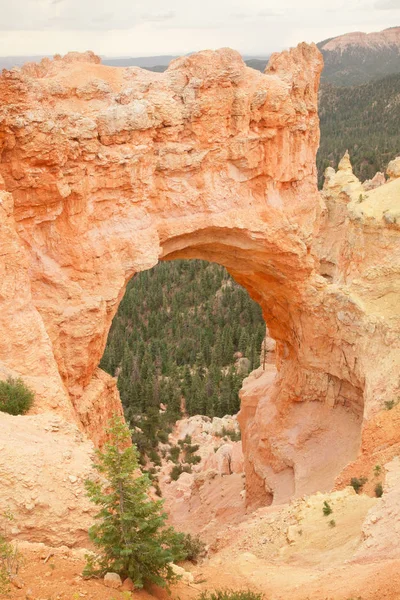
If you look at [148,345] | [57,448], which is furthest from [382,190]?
[148,345]

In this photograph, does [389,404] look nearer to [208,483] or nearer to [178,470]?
[208,483]

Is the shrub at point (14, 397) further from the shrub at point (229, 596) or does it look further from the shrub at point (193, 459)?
the shrub at point (193, 459)

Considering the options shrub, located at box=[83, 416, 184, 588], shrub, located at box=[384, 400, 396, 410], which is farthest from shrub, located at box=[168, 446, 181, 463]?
shrub, located at box=[83, 416, 184, 588]

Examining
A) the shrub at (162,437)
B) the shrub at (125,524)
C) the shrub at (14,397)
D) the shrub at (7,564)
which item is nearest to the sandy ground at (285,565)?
the shrub at (7,564)

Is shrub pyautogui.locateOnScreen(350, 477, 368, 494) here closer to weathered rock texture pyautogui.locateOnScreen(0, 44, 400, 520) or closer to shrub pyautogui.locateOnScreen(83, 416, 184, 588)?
weathered rock texture pyautogui.locateOnScreen(0, 44, 400, 520)

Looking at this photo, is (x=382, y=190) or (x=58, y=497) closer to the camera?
(x=58, y=497)

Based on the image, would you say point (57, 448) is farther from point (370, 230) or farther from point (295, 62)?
point (295, 62)

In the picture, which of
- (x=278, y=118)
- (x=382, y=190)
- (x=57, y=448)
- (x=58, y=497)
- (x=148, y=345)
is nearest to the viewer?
(x=58, y=497)

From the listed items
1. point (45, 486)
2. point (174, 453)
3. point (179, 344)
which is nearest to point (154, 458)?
point (174, 453)
